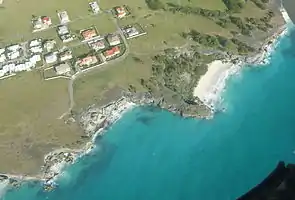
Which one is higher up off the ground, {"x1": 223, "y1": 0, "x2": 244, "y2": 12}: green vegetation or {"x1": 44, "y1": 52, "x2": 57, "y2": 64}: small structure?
{"x1": 223, "y1": 0, "x2": 244, "y2": 12}: green vegetation

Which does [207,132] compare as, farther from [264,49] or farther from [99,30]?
[99,30]

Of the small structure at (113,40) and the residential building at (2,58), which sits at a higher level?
the small structure at (113,40)

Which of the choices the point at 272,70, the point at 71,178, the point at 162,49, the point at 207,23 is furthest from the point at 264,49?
the point at 71,178

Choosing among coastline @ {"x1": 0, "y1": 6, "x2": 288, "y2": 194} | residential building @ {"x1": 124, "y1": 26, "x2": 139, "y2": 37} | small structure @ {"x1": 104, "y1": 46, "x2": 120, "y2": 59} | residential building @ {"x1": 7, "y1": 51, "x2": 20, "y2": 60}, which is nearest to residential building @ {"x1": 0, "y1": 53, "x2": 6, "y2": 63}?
residential building @ {"x1": 7, "y1": 51, "x2": 20, "y2": 60}

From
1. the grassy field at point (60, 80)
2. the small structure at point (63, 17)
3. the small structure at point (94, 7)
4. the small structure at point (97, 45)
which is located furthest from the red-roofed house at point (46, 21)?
the small structure at point (97, 45)

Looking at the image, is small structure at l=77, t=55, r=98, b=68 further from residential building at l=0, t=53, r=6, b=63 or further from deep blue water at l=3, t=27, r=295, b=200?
residential building at l=0, t=53, r=6, b=63

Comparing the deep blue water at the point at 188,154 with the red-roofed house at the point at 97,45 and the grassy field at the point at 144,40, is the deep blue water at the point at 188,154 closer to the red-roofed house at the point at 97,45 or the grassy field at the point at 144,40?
the grassy field at the point at 144,40

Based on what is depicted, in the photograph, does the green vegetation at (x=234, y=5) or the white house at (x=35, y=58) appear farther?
the green vegetation at (x=234, y=5)
